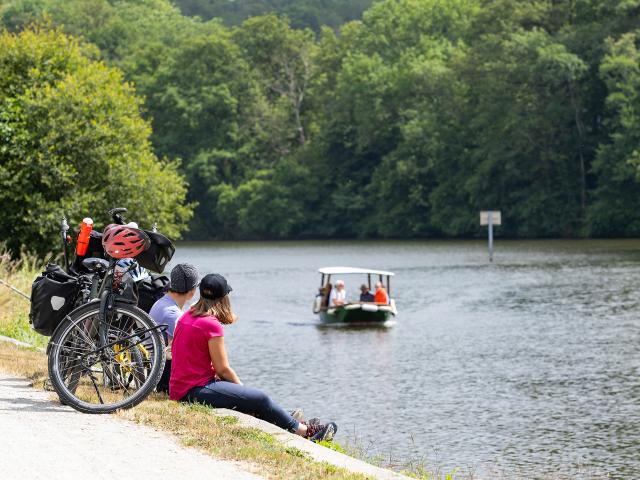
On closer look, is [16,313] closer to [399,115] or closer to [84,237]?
[84,237]

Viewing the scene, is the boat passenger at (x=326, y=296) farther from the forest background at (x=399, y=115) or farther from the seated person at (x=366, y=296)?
the forest background at (x=399, y=115)

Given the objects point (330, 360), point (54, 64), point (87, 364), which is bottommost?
point (330, 360)

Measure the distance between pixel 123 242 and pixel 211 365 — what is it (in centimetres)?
122

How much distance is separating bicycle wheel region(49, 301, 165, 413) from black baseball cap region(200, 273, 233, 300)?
0.48 m

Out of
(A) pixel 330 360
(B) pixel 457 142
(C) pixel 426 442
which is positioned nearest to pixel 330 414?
(C) pixel 426 442

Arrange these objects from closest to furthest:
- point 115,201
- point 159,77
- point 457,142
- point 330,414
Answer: point 330,414, point 115,201, point 457,142, point 159,77

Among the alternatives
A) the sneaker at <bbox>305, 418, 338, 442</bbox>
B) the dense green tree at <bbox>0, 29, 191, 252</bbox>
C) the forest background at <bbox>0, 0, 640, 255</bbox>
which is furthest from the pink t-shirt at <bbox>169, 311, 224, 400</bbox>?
the forest background at <bbox>0, 0, 640, 255</bbox>

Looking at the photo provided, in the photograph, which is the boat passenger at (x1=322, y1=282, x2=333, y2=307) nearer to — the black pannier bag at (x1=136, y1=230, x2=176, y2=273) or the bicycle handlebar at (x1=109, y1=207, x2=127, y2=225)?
the bicycle handlebar at (x1=109, y1=207, x2=127, y2=225)

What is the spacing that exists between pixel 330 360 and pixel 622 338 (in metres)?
7.33

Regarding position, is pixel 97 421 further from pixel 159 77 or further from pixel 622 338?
pixel 159 77

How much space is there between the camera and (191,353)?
392 inches

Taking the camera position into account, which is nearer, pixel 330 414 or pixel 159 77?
pixel 330 414

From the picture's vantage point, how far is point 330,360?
91.5 ft

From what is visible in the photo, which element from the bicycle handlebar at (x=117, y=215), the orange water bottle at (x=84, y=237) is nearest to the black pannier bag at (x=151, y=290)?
the bicycle handlebar at (x=117, y=215)
